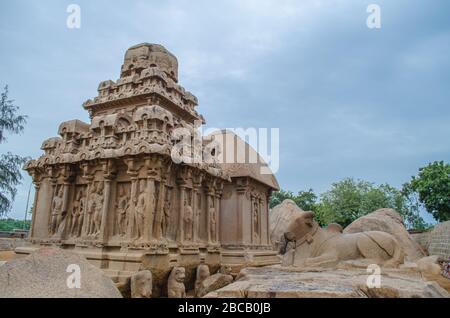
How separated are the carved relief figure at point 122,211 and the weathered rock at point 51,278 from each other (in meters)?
4.90

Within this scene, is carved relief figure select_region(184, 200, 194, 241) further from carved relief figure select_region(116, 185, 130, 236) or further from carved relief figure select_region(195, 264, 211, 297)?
carved relief figure select_region(116, 185, 130, 236)

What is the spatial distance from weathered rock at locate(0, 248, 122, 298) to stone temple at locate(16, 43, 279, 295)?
12.9 ft

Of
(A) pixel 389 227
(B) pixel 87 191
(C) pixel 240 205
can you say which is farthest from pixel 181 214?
(A) pixel 389 227

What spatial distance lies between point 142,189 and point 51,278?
5.04 meters

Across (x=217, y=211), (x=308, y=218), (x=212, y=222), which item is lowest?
(x=308, y=218)

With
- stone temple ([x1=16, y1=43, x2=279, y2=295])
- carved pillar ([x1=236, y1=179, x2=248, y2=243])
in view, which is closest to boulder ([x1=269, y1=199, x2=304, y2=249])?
stone temple ([x1=16, y1=43, x2=279, y2=295])

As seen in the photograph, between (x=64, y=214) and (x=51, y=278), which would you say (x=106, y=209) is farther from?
(x=51, y=278)

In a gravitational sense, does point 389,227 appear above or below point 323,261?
above

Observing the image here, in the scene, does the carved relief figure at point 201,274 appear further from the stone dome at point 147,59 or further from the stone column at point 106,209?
the stone dome at point 147,59

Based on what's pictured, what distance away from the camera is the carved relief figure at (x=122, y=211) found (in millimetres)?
8916

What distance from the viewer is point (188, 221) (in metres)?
9.96

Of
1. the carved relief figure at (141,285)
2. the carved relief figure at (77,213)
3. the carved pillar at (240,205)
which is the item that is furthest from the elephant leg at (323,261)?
the carved relief figure at (77,213)

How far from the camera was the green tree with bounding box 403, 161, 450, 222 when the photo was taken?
85.7 feet
